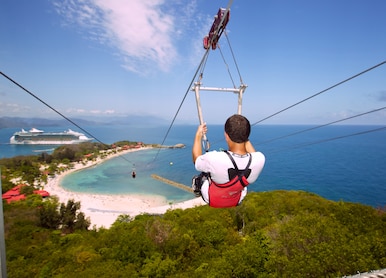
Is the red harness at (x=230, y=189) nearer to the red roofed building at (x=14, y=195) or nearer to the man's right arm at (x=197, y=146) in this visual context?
the man's right arm at (x=197, y=146)

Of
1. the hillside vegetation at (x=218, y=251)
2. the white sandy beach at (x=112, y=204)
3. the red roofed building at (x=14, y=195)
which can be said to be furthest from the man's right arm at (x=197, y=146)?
the red roofed building at (x=14, y=195)

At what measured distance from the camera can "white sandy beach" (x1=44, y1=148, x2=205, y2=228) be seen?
21506 millimetres

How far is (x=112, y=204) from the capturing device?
2570 centimetres

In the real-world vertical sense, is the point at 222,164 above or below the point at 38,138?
below

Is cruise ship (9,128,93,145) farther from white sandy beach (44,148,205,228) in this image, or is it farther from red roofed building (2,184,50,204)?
red roofed building (2,184,50,204)

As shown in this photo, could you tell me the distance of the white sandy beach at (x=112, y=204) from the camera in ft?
70.6

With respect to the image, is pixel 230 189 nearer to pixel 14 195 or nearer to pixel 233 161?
pixel 233 161

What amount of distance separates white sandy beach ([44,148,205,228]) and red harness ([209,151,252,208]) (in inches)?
791

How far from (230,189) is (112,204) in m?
27.1

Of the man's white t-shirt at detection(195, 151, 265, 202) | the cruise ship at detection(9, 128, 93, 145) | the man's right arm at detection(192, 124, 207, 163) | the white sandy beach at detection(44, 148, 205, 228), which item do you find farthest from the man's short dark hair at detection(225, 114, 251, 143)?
the cruise ship at detection(9, 128, 93, 145)

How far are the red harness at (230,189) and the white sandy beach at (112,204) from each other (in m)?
20.1

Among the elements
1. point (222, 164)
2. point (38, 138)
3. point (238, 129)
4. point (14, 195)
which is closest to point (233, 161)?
point (222, 164)

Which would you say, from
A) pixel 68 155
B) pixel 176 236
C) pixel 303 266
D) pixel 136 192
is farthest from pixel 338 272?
pixel 68 155

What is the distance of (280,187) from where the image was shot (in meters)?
39.5
